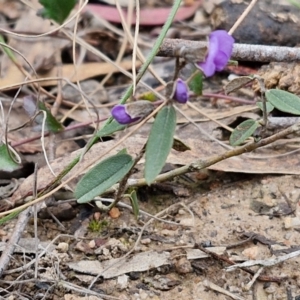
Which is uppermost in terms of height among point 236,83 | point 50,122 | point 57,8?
point 236,83

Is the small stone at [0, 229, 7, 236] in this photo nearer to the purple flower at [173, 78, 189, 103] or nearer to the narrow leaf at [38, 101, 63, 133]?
the narrow leaf at [38, 101, 63, 133]

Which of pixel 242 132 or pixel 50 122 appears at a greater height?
pixel 242 132

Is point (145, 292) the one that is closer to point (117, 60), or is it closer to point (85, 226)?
point (85, 226)

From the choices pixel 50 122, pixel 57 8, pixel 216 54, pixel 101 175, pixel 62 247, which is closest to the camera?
pixel 216 54

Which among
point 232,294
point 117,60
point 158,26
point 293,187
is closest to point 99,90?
point 117,60

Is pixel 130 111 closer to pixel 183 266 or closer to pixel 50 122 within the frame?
pixel 183 266

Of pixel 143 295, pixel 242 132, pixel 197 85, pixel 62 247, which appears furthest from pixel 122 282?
pixel 197 85
